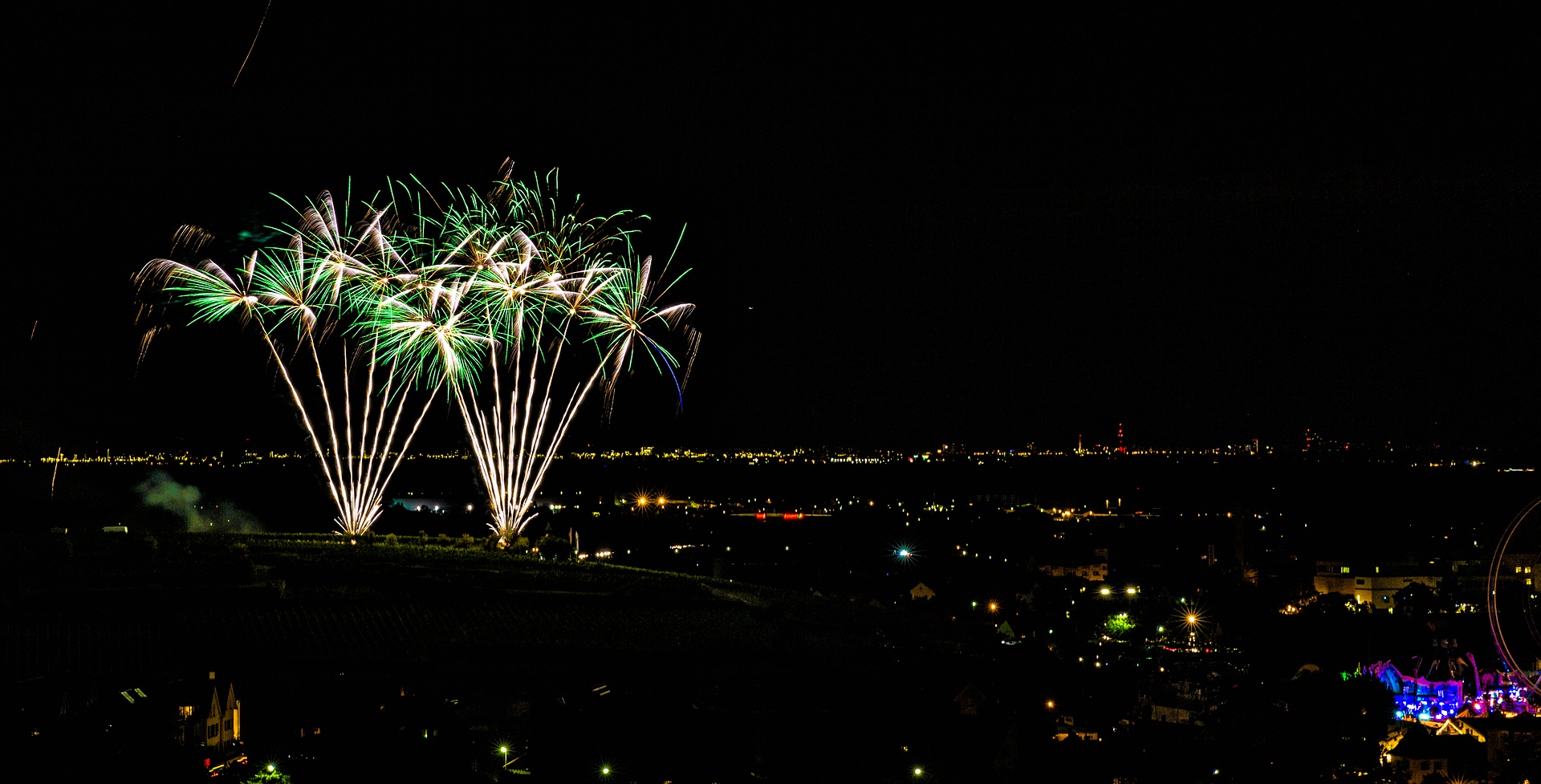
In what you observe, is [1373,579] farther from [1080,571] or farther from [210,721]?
[210,721]

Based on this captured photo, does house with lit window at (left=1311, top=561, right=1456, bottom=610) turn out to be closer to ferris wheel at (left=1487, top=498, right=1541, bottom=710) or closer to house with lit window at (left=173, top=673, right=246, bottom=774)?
ferris wheel at (left=1487, top=498, right=1541, bottom=710)

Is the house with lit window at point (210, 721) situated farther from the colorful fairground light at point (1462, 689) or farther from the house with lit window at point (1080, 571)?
the house with lit window at point (1080, 571)

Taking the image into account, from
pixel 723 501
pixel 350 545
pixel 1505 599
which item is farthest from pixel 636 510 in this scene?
pixel 350 545

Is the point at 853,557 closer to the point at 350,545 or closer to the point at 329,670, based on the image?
the point at 350,545

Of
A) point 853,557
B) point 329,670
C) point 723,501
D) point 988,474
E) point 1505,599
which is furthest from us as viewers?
point 988,474


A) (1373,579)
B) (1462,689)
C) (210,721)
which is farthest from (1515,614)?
(210,721)

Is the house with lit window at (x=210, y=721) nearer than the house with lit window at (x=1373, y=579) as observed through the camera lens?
Yes

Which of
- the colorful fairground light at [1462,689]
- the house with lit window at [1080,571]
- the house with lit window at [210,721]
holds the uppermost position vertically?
the house with lit window at [210,721]

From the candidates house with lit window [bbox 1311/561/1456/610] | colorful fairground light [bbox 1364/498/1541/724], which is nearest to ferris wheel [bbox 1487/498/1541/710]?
colorful fairground light [bbox 1364/498/1541/724]

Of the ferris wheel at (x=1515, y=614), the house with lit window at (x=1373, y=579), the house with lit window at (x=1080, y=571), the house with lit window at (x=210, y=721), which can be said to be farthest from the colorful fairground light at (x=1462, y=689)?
the house with lit window at (x=1080, y=571)
